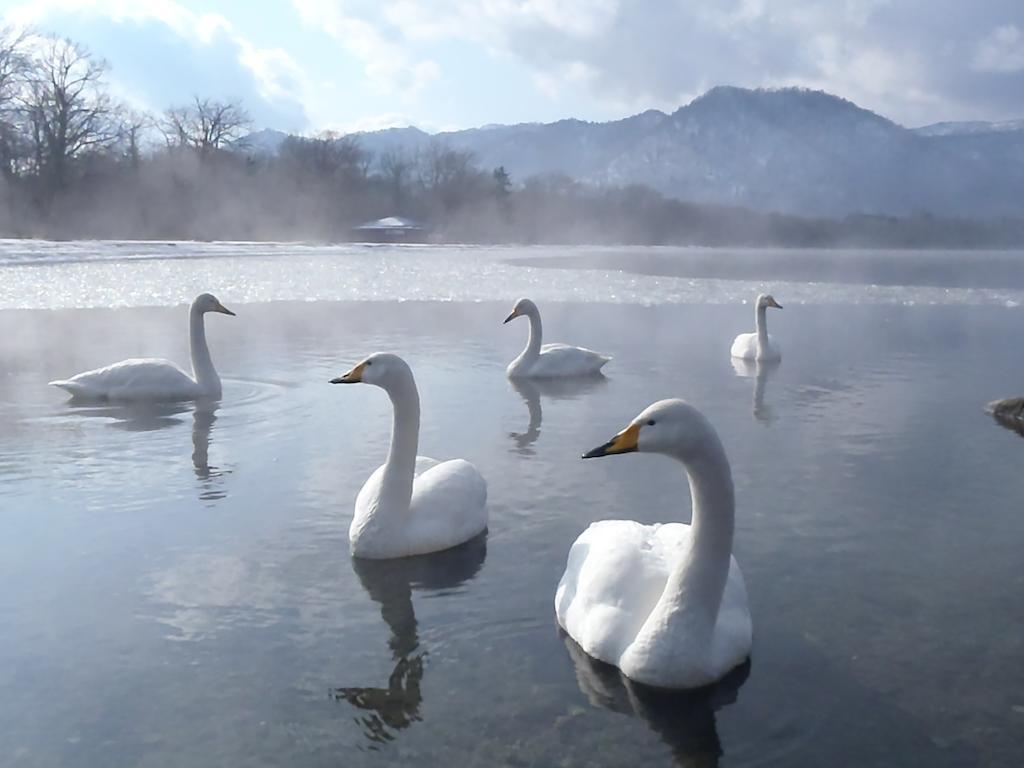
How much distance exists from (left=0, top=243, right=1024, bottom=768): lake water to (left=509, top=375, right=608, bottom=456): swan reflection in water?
0.07 metres

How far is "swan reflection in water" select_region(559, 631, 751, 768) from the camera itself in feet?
10.5

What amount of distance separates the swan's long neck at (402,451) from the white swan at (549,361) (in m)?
4.93

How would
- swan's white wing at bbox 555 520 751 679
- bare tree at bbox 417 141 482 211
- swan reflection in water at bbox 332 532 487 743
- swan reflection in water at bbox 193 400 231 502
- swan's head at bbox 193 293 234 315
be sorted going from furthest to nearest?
bare tree at bbox 417 141 482 211
swan's head at bbox 193 293 234 315
swan reflection in water at bbox 193 400 231 502
swan's white wing at bbox 555 520 751 679
swan reflection in water at bbox 332 532 487 743

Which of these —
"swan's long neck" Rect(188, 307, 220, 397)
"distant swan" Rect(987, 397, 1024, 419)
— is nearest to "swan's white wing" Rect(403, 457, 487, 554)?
"swan's long neck" Rect(188, 307, 220, 397)

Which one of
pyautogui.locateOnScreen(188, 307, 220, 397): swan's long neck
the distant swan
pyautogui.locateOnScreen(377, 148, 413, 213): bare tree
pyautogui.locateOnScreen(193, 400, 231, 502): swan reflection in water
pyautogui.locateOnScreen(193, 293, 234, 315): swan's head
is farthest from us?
pyautogui.locateOnScreen(377, 148, 413, 213): bare tree

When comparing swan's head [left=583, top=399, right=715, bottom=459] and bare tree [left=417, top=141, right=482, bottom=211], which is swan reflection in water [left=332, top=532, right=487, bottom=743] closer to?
swan's head [left=583, top=399, right=715, bottom=459]

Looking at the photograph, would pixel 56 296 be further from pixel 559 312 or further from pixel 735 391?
pixel 735 391

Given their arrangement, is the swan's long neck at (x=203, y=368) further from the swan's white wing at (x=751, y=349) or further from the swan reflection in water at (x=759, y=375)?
the swan's white wing at (x=751, y=349)

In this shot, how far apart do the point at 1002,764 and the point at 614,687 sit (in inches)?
50.2

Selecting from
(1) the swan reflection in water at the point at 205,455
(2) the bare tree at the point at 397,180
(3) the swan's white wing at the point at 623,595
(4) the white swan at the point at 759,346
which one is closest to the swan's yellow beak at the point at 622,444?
(3) the swan's white wing at the point at 623,595

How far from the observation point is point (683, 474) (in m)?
6.37

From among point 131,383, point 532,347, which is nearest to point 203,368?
point 131,383

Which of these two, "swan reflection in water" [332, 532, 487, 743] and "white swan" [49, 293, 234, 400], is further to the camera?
"white swan" [49, 293, 234, 400]

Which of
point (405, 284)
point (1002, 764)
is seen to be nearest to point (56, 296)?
point (405, 284)
